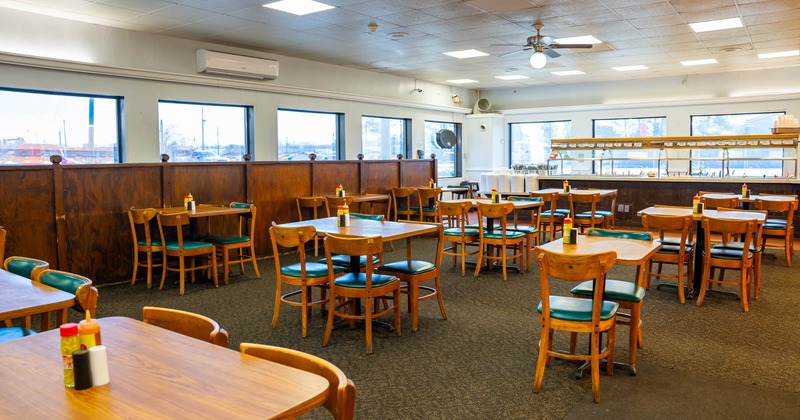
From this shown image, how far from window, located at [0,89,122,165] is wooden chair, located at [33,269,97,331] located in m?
5.05

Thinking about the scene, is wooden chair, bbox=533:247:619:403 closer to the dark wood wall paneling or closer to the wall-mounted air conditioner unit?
the wall-mounted air conditioner unit

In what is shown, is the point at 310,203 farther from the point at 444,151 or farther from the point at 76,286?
the point at 444,151

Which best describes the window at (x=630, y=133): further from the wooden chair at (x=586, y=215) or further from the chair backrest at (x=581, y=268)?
the chair backrest at (x=581, y=268)

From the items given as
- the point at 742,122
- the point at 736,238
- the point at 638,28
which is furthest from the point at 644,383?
the point at 742,122

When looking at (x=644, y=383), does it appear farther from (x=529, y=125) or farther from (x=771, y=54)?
(x=529, y=125)

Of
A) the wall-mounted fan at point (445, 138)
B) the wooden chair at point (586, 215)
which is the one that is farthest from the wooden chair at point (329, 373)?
the wall-mounted fan at point (445, 138)

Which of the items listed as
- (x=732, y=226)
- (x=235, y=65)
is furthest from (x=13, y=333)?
(x=235, y=65)

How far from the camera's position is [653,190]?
10406 millimetres

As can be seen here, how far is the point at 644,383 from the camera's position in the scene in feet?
11.2

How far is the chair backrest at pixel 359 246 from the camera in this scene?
154 inches

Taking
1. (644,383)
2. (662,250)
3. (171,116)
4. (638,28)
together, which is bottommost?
(644,383)

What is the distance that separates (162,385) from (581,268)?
87.8 inches

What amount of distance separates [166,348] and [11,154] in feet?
21.5

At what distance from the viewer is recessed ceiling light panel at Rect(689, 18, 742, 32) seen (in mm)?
7383
